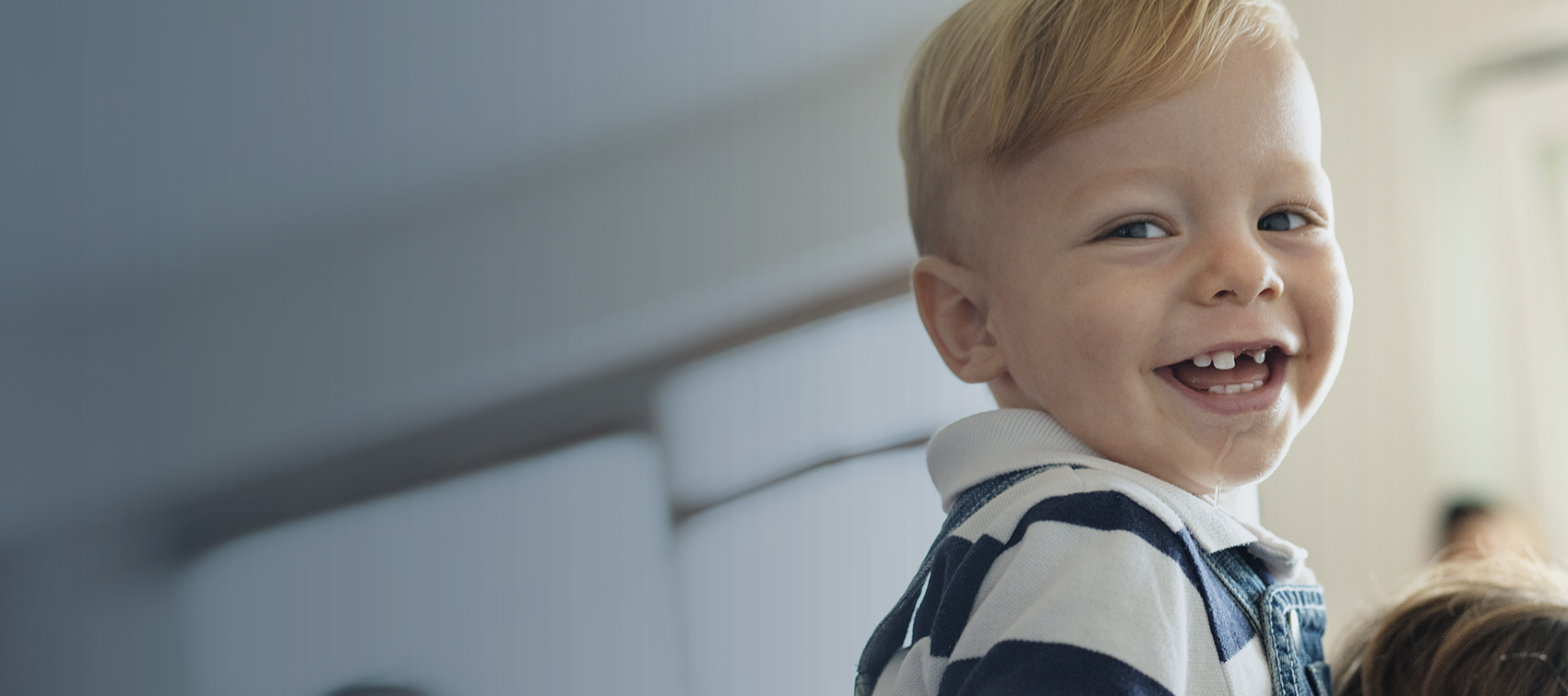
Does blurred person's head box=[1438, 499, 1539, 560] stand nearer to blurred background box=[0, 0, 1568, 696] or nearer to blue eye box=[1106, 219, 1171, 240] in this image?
blurred background box=[0, 0, 1568, 696]

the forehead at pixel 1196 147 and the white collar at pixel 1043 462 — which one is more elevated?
Answer: the forehead at pixel 1196 147

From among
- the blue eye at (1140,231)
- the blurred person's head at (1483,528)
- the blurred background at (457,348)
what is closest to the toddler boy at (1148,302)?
the blue eye at (1140,231)

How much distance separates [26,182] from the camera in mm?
375

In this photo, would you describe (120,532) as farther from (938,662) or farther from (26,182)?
(938,662)

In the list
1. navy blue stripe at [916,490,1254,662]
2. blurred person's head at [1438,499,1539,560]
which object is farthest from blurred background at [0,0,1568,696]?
blurred person's head at [1438,499,1539,560]

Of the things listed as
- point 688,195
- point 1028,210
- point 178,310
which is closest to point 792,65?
point 688,195

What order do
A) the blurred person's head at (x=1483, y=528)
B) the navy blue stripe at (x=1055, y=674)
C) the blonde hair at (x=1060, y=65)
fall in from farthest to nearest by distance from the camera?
the blurred person's head at (x=1483, y=528)
the blonde hair at (x=1060, y=65)
the navy blue stripe at (x=1055, y=674)

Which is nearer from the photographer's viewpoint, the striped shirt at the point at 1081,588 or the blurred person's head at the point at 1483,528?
the striped shirt at the point at 1081,588

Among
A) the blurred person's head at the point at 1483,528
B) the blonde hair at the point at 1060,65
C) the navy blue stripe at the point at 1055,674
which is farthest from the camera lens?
the blurred person's head at the point at 1483,528

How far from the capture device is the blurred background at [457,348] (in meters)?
0.39

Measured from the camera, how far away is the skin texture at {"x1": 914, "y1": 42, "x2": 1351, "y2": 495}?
43 cm

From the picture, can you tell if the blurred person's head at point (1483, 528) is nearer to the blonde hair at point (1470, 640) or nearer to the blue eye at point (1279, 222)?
the blonde hair at point (1470, 640)

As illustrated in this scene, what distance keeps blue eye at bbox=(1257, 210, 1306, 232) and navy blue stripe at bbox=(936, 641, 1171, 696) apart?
21 cm

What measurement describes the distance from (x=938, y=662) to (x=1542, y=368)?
4.73ft
